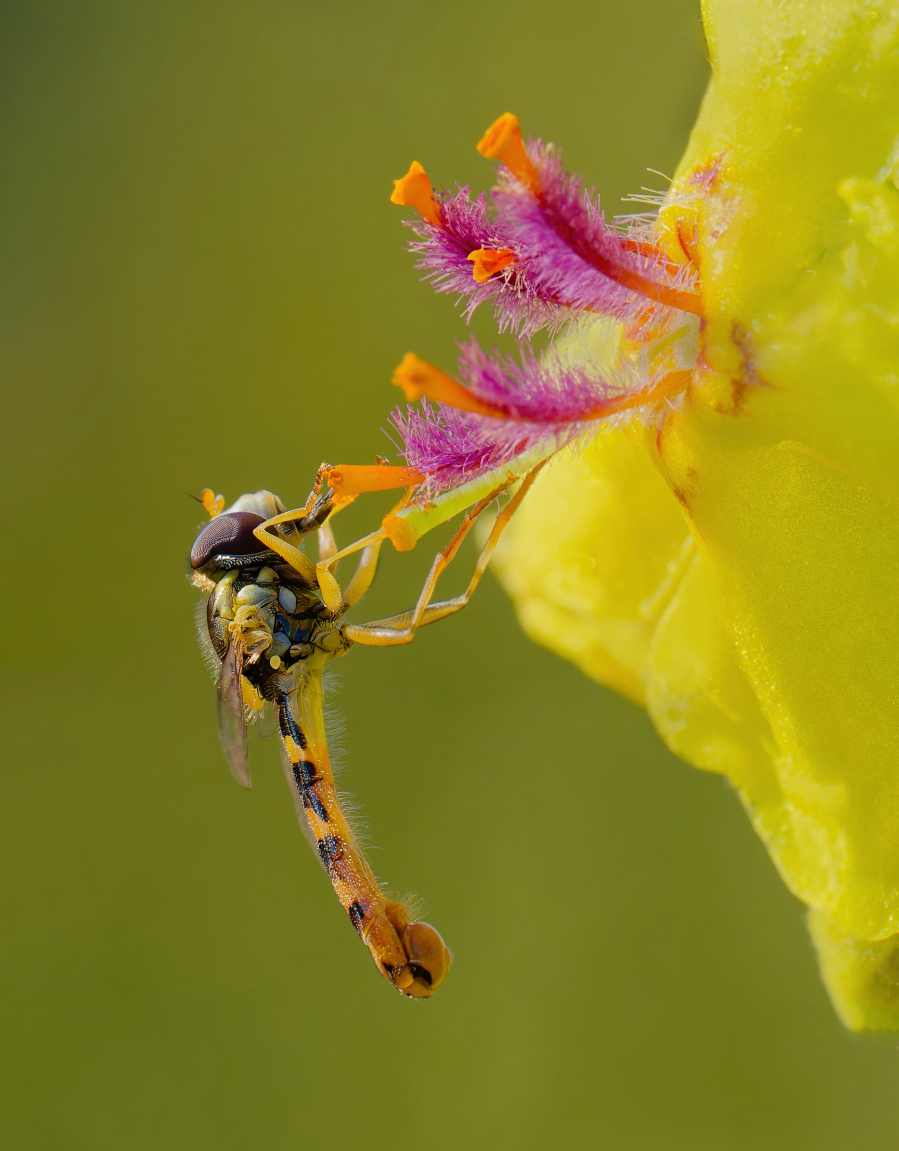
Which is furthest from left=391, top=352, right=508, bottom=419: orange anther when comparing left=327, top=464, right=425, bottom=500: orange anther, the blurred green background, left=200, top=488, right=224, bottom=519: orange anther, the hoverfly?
the blurred green background


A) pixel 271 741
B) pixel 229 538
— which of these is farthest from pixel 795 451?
pixel 271 741

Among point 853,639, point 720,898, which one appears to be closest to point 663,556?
point 853,639

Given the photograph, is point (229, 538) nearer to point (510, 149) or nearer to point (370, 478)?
point (370, 478)

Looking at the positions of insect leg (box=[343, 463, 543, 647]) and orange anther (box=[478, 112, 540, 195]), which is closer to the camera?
orange anther (box=[478, 112, 540, 195])

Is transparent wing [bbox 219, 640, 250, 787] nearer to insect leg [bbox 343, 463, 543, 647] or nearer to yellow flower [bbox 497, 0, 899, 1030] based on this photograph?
insect leg [bbox 343, 463, 543, 647]

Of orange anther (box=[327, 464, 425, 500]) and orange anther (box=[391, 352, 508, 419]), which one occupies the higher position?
orange anther (box=[391, 352, 508, 419])

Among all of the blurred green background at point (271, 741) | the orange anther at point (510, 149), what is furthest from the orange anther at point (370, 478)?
the blurred green background at point (271, 741)

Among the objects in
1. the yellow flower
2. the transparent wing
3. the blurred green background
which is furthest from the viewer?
the blurred green background
